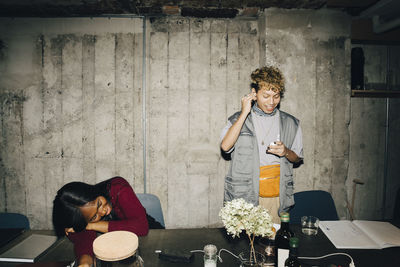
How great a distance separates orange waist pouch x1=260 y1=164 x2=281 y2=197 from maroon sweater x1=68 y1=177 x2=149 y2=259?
109cm

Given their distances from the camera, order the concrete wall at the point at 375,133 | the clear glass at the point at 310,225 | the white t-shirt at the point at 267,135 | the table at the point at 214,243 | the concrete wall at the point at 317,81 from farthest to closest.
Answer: the concrete wall at the point at 375,133 < the concrete wall at the point at 317,81 < the white t-shirt at the point at 267,135 < the clear glass at the point at 310,225 < the table at the point at 214,243

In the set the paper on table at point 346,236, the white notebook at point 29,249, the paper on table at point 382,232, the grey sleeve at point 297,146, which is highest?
the grey sleeve at point 297,146

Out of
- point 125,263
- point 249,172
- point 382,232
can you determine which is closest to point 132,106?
point 249,172

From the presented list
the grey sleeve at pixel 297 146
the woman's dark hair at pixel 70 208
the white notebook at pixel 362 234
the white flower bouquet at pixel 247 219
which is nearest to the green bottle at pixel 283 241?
the white flower bouquet at pixel 247 219

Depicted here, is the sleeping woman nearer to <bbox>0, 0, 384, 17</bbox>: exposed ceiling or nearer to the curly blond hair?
the curly blond hair

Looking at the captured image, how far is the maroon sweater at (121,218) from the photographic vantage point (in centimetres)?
131

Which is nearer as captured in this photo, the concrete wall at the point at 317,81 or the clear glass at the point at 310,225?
the clear glass at the point at 310,225

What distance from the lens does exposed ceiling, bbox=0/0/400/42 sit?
8.15 feet

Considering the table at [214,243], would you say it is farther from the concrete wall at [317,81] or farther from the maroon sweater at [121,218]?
the concrete wall at [317,81]

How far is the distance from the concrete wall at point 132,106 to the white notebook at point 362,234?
121cm

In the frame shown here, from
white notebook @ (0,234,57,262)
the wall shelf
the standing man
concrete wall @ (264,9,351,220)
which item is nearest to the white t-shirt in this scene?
the standing man

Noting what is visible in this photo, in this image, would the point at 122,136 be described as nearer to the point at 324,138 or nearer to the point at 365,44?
the point at 324,138

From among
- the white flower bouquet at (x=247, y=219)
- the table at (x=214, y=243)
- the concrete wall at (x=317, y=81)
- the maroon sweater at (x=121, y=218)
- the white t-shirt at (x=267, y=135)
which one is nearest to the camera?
the white flower bouquet at (x=247, y=219)

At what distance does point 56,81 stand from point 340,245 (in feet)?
10.6
